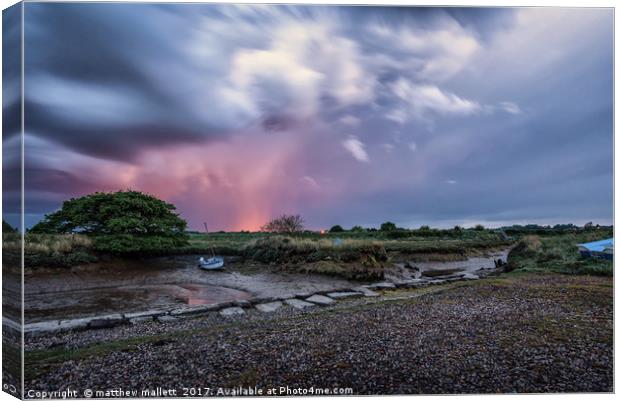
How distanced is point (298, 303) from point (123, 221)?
4.43m

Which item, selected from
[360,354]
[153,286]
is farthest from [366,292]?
[153,286]

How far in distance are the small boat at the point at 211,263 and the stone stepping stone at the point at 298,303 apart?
4.27 m

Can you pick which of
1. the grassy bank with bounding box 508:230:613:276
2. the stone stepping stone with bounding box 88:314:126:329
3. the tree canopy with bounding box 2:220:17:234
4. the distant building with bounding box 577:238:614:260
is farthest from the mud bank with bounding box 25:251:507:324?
the distant building with bounding box 577:238:614:260

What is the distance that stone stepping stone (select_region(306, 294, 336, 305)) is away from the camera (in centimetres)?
800

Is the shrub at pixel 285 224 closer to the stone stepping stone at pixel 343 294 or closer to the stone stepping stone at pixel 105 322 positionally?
the stone stepping stone at pixel 343 294

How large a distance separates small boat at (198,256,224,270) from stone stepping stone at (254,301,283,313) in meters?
4.12

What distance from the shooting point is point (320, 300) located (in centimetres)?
820

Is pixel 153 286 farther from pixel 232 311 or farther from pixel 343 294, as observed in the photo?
pixel 343 294

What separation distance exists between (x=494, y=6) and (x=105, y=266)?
959 cm

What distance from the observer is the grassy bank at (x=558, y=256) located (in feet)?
25.9

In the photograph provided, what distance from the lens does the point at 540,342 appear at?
473 centimetres

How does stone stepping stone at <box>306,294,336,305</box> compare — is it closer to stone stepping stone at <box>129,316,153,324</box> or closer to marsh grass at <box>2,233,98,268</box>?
stone stepping stone at <box>129,316,153,324</box>

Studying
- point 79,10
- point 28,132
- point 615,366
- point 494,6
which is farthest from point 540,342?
point 79,10

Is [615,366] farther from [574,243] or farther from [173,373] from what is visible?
[173,373]
